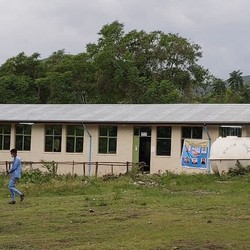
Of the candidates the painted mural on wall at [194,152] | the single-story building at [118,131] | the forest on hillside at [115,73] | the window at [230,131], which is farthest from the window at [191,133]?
the forest on hillside at [115,73]

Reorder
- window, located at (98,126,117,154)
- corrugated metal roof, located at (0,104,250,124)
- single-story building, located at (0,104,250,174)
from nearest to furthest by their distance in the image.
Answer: corrugated metal roof, located at (0,104,250,124) → single-story building, located at (0,104,250,174) → window, located at (98,126,117,154)

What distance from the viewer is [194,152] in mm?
30094

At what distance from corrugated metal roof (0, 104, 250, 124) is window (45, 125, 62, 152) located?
0.74 metres

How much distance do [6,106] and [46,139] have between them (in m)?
6.10

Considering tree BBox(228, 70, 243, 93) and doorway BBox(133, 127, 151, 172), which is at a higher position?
tree BBox(228, 70, 243, 93)

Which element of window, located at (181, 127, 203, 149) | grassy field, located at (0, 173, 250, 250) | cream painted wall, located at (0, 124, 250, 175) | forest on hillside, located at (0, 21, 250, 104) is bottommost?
grassy field, located at (0, 173, 250, 250)

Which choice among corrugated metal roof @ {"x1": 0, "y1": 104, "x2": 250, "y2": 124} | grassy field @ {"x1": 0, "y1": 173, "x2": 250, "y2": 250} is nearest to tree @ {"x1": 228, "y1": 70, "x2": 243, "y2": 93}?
corrugated metal roof @ {"x1": 0, "y1": 104, "x2": 250, "y2": 124}

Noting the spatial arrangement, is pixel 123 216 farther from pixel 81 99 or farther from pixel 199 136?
pixel 81 99

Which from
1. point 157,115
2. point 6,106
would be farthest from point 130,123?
point 6,106

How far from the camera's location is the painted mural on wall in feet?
98.2

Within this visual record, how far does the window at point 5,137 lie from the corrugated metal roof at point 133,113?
80cm

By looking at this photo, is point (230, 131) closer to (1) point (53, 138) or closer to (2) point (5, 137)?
(1) point (53, 138)

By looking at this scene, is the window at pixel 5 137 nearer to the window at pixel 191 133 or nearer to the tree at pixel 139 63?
the window at pixel 191 133

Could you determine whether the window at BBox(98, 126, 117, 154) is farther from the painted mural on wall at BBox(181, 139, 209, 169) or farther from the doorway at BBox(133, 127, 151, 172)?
the painted mural on wall at BBox(181, 139, 209, 169)
